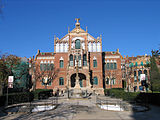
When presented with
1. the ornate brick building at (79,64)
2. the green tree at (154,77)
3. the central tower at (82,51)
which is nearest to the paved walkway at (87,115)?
the ornate brick building at (79,64)

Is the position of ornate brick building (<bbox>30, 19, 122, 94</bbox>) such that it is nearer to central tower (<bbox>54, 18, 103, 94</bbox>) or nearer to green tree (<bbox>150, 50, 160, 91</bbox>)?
central tower (<bbox>54, 18, 103, 94</bbox>)

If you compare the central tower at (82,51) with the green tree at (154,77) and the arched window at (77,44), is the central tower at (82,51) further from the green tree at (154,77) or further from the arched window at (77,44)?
the green tree at (154,77)

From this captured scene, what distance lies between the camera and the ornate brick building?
1577 inches

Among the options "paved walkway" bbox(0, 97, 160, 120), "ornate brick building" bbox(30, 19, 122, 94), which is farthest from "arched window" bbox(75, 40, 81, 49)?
"paved walkway" bbox(0, 97, 160, 120)

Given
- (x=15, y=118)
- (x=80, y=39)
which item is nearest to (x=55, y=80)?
(x=80, y=39)

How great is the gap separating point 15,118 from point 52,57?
112 ft

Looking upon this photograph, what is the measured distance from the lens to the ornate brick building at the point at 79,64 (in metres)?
40.1

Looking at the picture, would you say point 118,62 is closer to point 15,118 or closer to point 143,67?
point 143,67

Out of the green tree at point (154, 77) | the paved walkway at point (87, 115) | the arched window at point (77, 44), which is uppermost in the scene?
the arched window at point (77, 44)

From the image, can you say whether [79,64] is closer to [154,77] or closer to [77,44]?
[77,44]

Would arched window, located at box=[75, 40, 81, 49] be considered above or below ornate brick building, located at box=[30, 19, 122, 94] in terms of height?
above

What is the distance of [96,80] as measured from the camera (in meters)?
41.1

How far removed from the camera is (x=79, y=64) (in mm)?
39969

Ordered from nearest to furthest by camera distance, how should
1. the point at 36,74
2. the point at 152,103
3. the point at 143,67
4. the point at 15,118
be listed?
1. the point at 15,118
2. the point at 152,103
3. the point at 36,74
4. the point at 143,67
